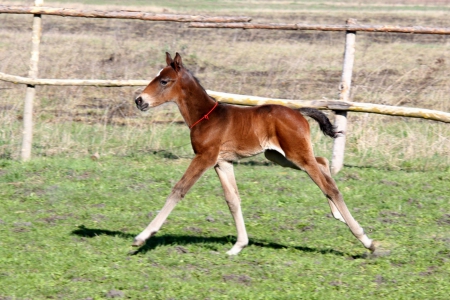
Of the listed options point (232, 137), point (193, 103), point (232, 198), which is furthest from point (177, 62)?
point (232, 198)

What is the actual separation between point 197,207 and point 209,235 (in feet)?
3.48

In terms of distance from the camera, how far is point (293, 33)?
25.8 meters

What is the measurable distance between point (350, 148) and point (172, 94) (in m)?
4.91

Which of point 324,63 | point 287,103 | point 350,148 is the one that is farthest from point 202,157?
point 324,63

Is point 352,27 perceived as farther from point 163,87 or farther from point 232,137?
point 163,87

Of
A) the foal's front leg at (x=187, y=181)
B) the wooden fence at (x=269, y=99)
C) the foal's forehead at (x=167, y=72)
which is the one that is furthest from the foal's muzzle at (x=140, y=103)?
the wooden fence at (x=269, y=99)

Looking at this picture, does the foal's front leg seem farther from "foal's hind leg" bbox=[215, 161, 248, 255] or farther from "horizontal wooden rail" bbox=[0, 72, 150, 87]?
"horizontal wooden rail" bbox=[0, 72, 150, 87]

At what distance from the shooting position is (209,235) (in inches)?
286

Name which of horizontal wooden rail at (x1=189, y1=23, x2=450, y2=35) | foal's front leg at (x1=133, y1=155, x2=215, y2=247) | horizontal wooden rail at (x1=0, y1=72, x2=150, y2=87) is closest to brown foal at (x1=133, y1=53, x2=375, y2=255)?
foal's front leg at (x1=133, y1=155, x2=215, y2=247)

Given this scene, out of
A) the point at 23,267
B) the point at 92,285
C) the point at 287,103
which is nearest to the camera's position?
the point at 92,285

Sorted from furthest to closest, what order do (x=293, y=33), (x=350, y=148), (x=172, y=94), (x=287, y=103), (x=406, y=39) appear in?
(x=293, y=33) < (x=406, y=39) < (x=350, y=148) < (x=287, y=103) < (x=172, y=94)

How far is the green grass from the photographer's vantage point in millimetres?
5719

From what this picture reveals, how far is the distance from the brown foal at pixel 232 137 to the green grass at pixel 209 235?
1.49 feet

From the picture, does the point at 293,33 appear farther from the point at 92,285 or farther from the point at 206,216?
the point at 92,285
